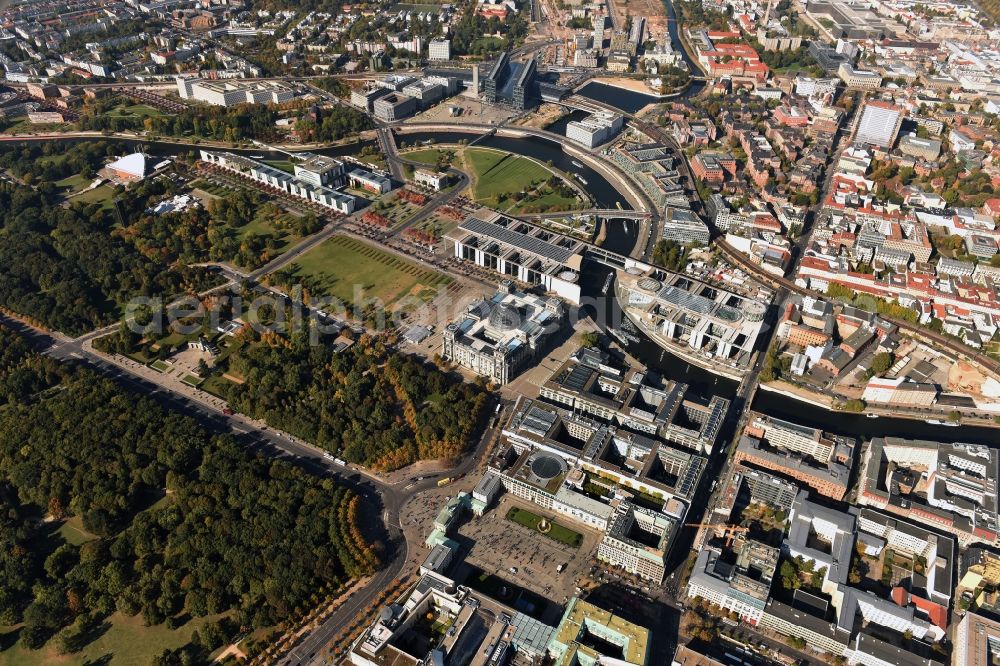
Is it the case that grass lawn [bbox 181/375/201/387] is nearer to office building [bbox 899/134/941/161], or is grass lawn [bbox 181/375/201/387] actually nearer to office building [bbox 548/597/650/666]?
office building [bbox 548/597/650/666]

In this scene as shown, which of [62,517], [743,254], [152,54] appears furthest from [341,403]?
[152,54]

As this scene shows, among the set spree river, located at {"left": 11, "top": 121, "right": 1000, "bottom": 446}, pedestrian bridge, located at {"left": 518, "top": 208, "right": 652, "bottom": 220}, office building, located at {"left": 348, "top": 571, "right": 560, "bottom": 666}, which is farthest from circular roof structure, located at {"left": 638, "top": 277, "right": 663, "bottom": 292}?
office building, located at {"left": 348, "top": 571, "right": 560, "bottom": 666}

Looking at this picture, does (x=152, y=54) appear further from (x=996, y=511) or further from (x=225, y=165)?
(x=996, y=511)

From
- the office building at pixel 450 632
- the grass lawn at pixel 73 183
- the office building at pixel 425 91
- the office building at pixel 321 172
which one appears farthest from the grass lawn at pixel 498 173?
the office building at pixel 450 632

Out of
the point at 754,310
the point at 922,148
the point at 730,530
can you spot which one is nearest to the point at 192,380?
the point at 730,530

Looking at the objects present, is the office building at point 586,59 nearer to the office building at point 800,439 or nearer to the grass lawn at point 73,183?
the grass lawn at point 73,183

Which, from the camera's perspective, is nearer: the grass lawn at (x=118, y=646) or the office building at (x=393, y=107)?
the grass lawn at (x=118, y=646)
